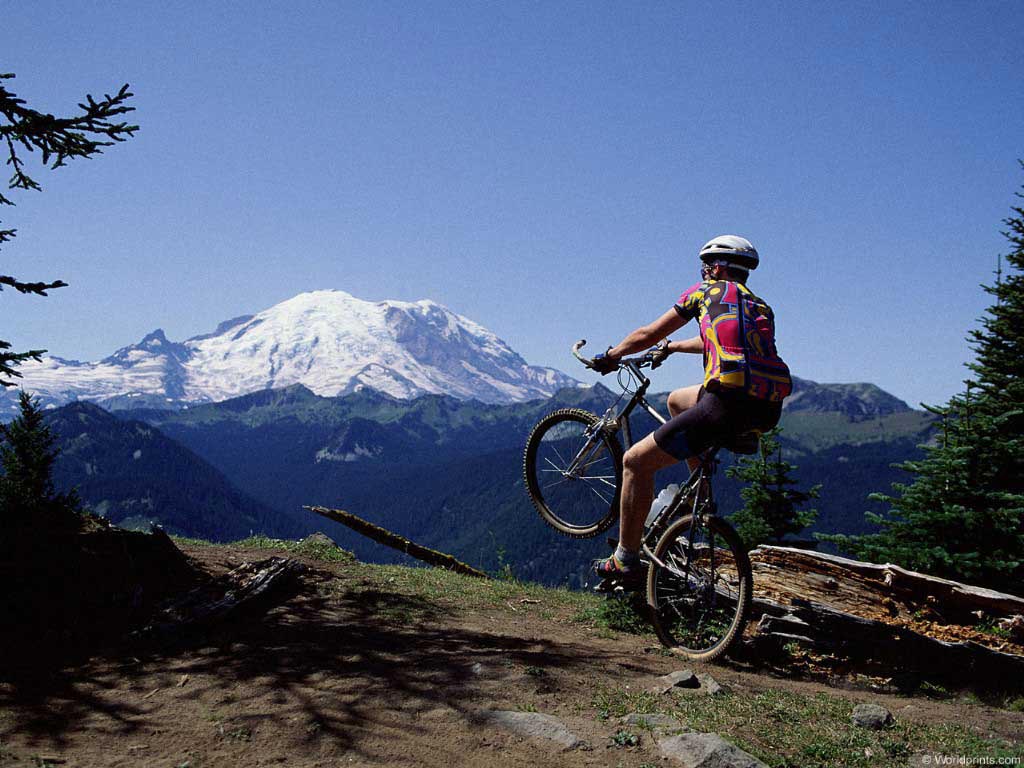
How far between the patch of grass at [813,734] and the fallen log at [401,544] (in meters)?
8.64

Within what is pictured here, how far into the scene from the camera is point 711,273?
7.92 metres

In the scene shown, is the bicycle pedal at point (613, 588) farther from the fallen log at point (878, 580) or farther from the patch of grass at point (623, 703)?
the patch of grass at point (623, 703)

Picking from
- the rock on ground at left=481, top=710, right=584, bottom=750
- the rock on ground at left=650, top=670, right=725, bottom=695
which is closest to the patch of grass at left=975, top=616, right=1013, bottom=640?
the rock on ground at left=650, top=670, right=725, bottom=695

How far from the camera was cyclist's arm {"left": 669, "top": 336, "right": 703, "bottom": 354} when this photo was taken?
8398 millimetres

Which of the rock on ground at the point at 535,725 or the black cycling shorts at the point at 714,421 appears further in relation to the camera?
the black cycling shorts at the point at 714,421

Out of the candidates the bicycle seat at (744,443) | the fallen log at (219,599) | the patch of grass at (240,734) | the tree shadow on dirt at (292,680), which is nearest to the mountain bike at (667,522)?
the bicycle seat at (744,443)

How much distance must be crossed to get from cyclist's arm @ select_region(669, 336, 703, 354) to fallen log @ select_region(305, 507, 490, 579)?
806 centimetres

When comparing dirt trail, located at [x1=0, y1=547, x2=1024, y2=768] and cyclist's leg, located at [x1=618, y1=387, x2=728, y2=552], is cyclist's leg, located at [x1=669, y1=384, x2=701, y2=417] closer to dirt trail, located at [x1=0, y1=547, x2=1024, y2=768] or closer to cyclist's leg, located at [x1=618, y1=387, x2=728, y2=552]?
cyclist's leg, located at [x1=618, y1=387, x2=728, y2=552]

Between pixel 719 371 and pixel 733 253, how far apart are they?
4.92 feet

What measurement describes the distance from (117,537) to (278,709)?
595cm

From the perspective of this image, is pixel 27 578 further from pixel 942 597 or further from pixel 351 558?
pixel 942 597

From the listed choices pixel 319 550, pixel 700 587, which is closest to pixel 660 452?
pixel 700 587

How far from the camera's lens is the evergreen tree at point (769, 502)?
25453 millimetres

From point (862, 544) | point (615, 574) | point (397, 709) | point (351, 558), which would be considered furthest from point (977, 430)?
point (397, 709)
